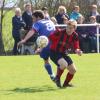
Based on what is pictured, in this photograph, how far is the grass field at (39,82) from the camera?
1027 centimetres

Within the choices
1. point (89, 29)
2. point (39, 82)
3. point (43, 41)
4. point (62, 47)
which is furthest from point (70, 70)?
point (89, 29)

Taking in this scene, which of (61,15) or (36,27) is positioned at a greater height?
(36,27)

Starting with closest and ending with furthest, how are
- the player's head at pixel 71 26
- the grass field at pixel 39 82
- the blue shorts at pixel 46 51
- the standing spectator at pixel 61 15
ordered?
the grass field at pixel 39 82 < the player's head at pixel 71 26 < the blue shorts at pixel 46 51 < the standing spectator at pixel 61 15

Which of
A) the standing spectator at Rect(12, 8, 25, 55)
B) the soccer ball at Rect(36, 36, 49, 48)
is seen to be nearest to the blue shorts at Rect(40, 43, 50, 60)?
the soccer ball at Rect(36, 36, 49, 48)

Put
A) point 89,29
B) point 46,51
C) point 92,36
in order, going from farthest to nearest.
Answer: point 89,29, point 92,36, point 46,51

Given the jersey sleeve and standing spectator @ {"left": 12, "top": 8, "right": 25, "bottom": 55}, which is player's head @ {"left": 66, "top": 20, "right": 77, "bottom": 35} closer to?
the jersey sleeve

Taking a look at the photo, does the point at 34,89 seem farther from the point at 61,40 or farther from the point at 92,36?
the point at 92,36

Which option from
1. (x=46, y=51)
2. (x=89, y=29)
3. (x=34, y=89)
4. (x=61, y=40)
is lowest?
(x=89, y=29)

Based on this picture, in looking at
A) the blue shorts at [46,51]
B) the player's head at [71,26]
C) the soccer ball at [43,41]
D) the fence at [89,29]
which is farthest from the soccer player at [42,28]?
the fence at [89,29]

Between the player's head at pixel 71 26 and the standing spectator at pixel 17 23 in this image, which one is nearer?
the player's head at pixel 71 26

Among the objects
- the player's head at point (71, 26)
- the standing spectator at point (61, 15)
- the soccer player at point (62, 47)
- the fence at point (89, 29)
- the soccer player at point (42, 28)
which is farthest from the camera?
the fence at point (89, 29)

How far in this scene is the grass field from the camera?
Result: 10.3 meters

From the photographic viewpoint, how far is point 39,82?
1248cm

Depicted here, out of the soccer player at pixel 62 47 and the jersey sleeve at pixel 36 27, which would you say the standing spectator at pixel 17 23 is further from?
the soccer player at pixel 62 47
